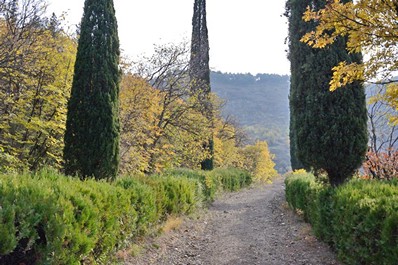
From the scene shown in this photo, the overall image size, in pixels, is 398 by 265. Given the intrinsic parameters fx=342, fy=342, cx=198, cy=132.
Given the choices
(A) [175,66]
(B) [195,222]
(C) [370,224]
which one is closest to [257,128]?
(A) [175,66]

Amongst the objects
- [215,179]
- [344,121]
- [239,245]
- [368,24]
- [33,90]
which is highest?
[368,24]

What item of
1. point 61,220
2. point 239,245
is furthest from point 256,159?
point 61,220

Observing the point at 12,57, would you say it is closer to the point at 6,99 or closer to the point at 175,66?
the point at 6,99

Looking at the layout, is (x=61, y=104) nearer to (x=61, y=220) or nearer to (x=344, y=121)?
(x=61, y=220)

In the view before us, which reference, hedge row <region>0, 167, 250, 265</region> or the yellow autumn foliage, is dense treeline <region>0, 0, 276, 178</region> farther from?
the yellow autumn foliage

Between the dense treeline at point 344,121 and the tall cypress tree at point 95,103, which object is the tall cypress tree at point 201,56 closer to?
the tall cypress tree at point 95,103

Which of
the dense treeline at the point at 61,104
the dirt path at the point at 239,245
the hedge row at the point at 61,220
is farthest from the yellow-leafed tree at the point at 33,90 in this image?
the dirt path at the point at 239,245

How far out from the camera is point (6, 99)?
7.53m

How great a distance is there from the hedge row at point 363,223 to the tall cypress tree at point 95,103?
4.92m

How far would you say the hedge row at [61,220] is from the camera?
121 inches

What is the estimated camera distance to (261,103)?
98.6 m

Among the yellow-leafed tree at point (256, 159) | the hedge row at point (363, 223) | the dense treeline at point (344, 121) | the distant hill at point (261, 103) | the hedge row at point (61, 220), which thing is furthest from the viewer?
the distant hill at point (261, 103)

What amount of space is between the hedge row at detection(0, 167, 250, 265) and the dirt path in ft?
2.89

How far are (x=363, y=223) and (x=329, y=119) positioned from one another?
12.2ft
